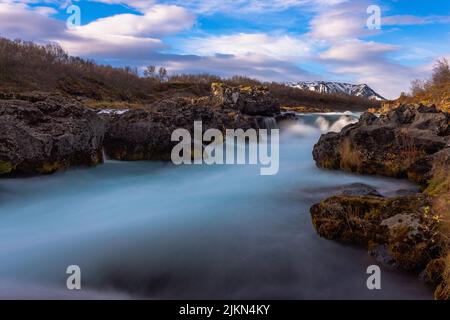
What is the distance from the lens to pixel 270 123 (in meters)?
30.5

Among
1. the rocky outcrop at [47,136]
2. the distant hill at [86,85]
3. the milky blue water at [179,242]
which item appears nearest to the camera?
the milky blue water at [179,242]

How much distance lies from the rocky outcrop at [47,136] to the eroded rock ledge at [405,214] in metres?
8.41

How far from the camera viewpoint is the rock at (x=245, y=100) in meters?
31.1

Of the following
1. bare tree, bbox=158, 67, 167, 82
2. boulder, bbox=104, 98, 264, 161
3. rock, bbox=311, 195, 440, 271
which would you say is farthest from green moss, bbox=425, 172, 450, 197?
bare tree, bbox=158, 67, 167, 82

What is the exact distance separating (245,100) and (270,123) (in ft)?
9.00

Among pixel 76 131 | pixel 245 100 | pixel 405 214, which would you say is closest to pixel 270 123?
pixel 245 100

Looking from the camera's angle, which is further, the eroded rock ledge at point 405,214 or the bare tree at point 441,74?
the bare tree at point 441,74

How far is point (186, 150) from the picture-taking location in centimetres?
1684

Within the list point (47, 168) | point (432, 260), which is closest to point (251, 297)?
point (432, 260)

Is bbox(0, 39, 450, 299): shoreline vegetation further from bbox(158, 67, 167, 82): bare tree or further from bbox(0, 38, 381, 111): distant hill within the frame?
bbox(158, 67, 167, 82): bare tree

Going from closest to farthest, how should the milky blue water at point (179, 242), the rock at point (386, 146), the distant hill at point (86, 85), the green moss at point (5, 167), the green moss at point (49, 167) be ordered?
the milky blue water at point (179, 242)
the green moss at point (5, 167)
the green moss at point (49, 167)
the rock at point (386, 146)
the distant hill at point (86, 85)

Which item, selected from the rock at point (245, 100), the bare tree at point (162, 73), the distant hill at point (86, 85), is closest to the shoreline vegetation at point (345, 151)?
the rock at point (245, 100)

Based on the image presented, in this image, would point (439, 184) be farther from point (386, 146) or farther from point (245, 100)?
point (245, 100)

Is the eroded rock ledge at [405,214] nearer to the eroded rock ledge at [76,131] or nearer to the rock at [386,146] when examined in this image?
the rock at [386,146]
